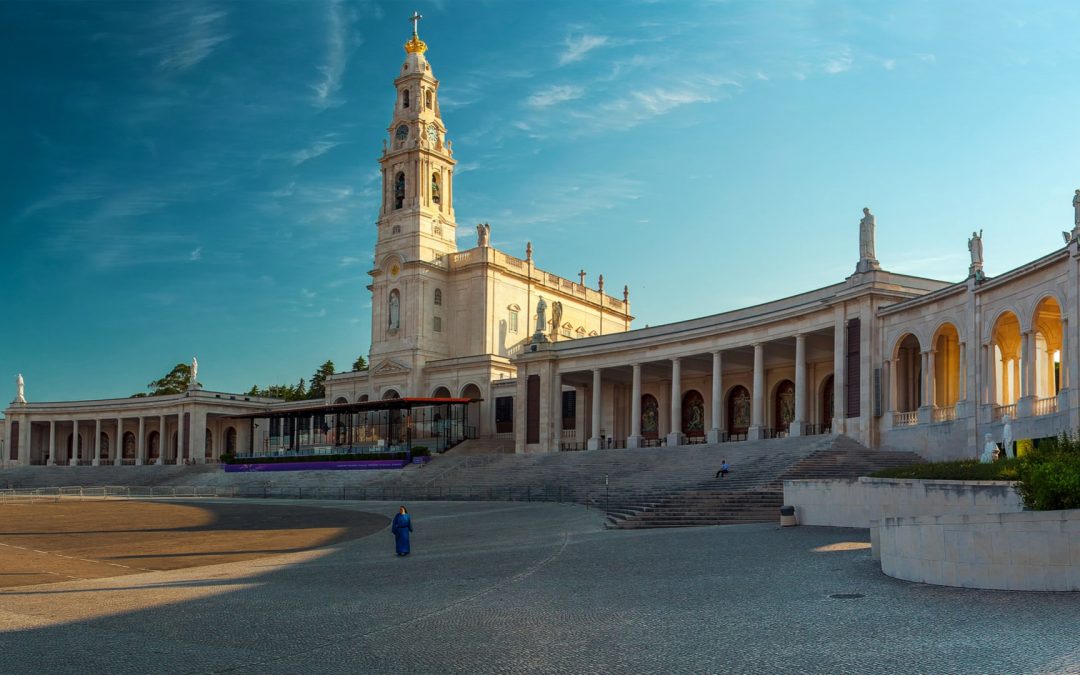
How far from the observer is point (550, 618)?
47.9 feet

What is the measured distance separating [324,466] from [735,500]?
42922mm

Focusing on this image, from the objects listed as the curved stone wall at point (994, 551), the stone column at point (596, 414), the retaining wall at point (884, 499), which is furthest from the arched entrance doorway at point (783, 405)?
the curved stone wall at point (994, 551)

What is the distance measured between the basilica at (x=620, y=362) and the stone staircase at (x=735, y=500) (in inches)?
142

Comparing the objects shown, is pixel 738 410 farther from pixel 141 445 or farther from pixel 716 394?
pixel 141 445

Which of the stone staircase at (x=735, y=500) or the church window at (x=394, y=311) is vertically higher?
the church window at (x=394, y=311)

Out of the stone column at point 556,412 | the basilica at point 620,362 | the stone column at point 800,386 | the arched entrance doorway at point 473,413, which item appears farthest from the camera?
the arched entrance doorway at point 473,413

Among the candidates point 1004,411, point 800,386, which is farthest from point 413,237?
point 1004,411

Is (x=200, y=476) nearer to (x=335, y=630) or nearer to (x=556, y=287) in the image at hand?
(x=556, y=287)

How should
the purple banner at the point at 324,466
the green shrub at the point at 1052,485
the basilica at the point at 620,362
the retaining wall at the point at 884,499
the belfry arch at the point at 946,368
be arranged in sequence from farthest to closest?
the purple banner at the point at 324,466 → the belfry arch at the point at 946,368 → the basilica at the point at 620,362 → the retaining wall at the point at 884,499 → the green shrub at the point at 1052,485

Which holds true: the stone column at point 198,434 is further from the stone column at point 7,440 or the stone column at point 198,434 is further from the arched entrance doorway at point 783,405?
the arched entrance doorway at point 783,405

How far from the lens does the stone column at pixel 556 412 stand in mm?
61500

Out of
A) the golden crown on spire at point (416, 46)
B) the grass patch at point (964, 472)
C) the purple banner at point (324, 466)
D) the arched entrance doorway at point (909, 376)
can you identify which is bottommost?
the purple banner at point (324, 466)

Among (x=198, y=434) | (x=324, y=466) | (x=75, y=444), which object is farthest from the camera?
(x=75, y=444)

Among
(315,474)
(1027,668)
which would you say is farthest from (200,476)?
(1027,668)
